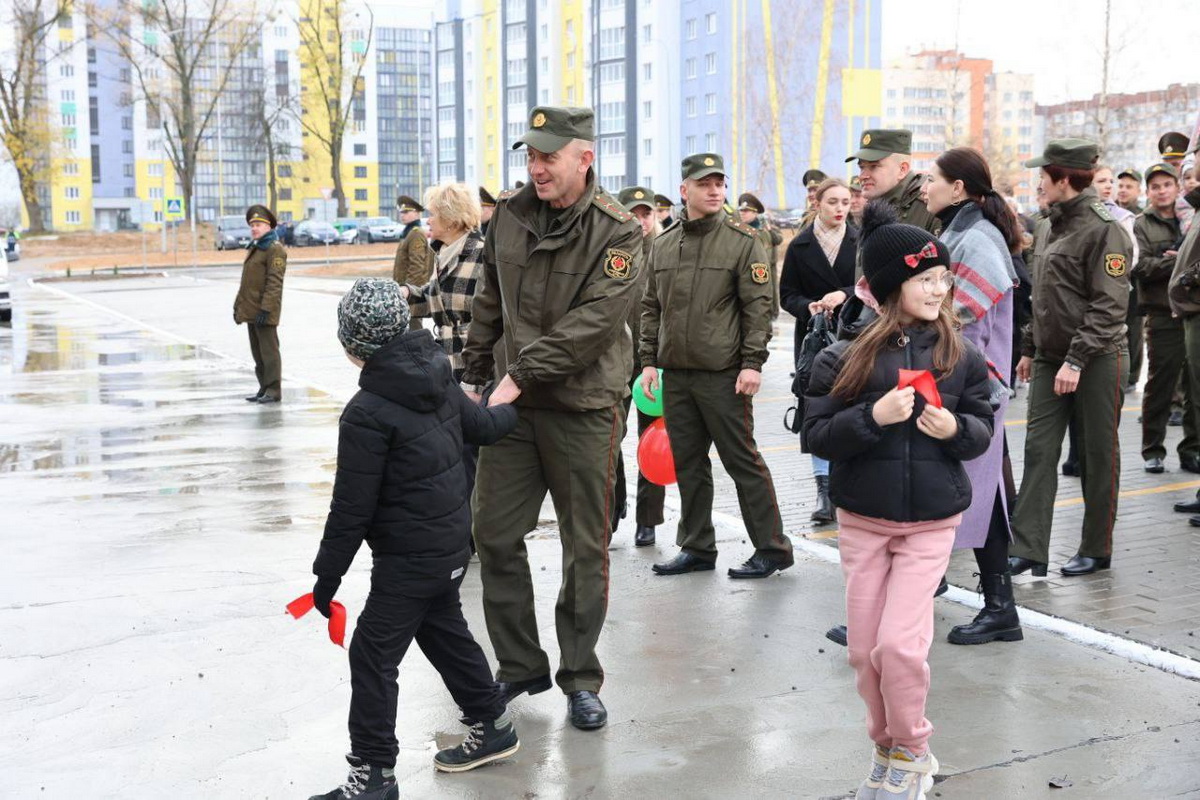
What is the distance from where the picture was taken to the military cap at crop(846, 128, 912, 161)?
22.0ft

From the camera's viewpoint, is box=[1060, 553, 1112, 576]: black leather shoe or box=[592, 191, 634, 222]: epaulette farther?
box=[1060, 553, 1112, 576]: black leather shoe

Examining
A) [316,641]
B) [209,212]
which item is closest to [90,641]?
[316,641]

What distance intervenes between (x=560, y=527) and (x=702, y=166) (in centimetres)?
251

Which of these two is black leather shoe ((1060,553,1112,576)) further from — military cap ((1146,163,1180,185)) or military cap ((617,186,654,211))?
military cap ((1146,163,1180,185))

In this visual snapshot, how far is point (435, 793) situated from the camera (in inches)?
169

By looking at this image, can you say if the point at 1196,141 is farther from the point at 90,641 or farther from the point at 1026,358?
the point at 90,641

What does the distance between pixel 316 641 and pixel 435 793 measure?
1.75 meters

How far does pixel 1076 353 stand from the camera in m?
6.43

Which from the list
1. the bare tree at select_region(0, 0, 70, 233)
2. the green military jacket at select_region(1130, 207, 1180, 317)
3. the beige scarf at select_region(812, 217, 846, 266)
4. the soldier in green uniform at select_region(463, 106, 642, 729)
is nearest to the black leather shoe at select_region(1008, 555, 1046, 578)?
the beige scarf at select_region(812, 217, 846, 266)

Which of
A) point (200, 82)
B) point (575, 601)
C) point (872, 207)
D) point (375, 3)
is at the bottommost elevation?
point (575, 601)

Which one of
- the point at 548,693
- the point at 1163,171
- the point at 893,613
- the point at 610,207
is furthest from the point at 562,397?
the point at 1163,171

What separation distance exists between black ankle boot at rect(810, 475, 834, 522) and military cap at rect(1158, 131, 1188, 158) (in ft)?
17.0

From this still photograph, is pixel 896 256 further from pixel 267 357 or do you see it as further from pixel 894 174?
pixel 267 357

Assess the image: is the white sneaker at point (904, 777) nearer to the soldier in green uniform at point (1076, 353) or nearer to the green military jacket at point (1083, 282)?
the soldier in green uniform at point (1076, 353)
